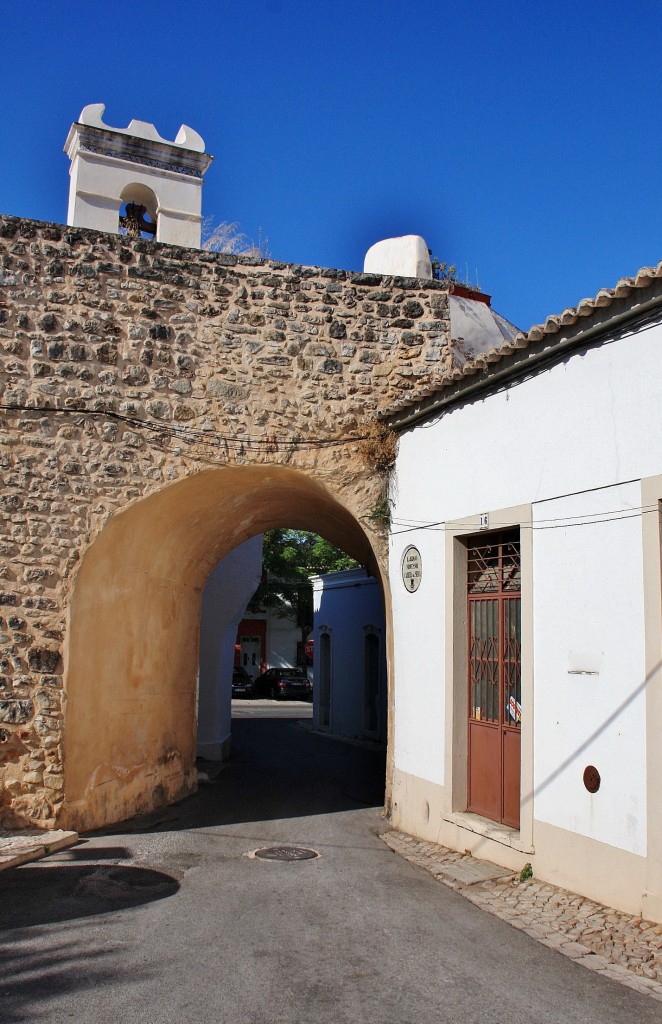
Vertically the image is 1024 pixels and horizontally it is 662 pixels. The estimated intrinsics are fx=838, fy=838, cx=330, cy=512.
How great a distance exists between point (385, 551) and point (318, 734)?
40.5ft

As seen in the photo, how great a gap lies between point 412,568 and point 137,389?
3262mm

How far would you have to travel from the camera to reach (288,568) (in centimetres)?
3666

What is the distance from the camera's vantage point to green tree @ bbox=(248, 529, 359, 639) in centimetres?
3650

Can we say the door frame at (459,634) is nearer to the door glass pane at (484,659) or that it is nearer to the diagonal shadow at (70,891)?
the door glass pane at (484,659)

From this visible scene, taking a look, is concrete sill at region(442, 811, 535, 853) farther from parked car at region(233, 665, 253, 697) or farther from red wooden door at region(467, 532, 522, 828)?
parked car at region(233, 665, 253, 697)

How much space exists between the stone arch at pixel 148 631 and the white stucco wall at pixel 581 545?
2287mm

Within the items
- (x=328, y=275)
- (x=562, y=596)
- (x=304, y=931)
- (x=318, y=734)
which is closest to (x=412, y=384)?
(x=328, y=275)

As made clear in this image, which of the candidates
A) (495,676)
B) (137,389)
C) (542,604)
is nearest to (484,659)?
(495,676)

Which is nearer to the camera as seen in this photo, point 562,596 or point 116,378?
point 562,596

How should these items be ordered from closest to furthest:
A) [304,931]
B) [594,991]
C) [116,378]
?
[594,991]
[304,931]
[116,378]

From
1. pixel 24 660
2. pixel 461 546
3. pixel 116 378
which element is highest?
pixel 116 378

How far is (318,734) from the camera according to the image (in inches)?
792

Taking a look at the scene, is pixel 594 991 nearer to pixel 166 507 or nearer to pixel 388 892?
pixel 388 892

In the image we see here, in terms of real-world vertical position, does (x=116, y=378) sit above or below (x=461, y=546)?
above
